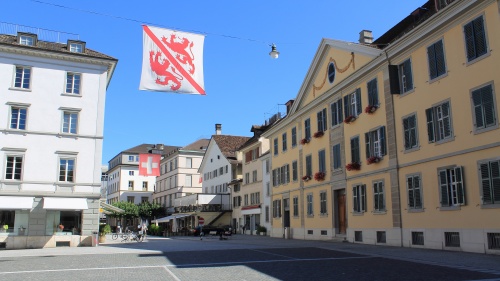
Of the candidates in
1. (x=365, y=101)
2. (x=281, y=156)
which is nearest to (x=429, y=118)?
(x=365, y=101)

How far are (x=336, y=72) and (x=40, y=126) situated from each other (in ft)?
67.4

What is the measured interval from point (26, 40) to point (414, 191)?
27093 mm

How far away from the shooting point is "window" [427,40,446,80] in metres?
20.9

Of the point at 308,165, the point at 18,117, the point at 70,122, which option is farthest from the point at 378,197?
the point at 18,117

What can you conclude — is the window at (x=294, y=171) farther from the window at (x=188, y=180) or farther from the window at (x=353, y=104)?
the window at (x=188, y=180)

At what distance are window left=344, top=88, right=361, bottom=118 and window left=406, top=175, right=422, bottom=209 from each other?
6.58 m

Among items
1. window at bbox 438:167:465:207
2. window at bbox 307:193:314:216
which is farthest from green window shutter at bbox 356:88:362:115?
window at bbox 307:193:314:216

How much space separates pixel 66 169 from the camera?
100ft

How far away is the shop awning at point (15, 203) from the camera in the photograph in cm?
2794

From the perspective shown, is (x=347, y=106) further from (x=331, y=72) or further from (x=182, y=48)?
(x=182, y=48)

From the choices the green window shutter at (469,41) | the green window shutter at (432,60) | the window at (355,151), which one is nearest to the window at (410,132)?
the green window shutter at (432,60)

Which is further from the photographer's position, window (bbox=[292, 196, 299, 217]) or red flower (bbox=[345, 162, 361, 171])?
window (bbox=[292, 196, 299, 217])

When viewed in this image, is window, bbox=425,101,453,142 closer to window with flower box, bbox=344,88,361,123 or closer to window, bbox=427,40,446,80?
window, bbox=427,40,446,80

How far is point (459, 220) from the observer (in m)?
19.3
